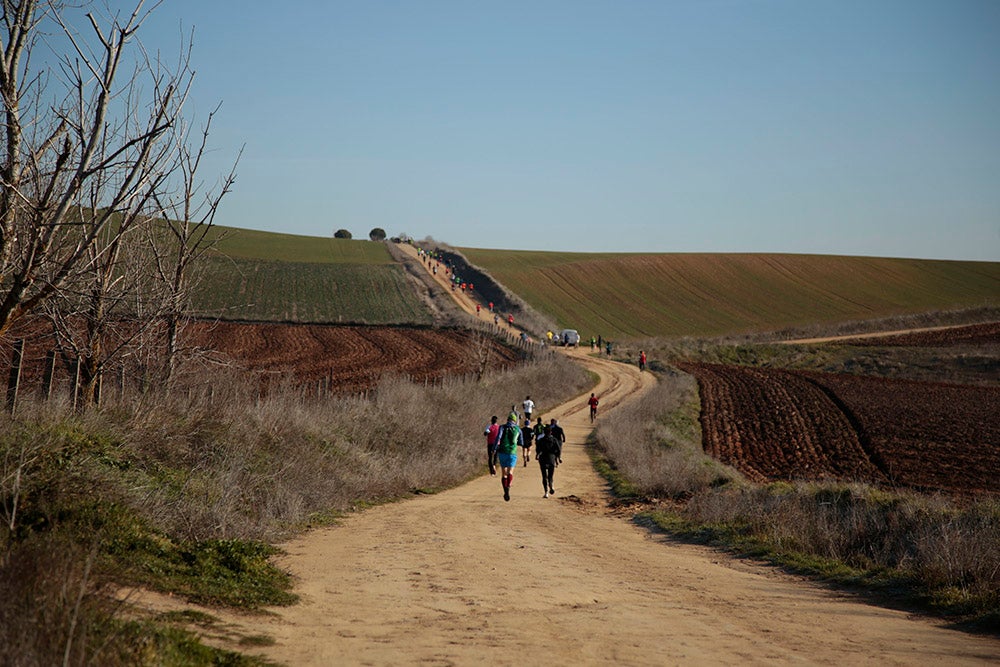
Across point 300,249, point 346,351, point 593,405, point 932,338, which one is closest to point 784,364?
point 932,338

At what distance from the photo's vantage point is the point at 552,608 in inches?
367

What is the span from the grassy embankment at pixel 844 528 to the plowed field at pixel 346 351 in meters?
17.3

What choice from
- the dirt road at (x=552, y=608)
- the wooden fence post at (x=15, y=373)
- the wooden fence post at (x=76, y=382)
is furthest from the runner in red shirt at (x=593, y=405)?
the wooden fence post at (x=15, y=373)

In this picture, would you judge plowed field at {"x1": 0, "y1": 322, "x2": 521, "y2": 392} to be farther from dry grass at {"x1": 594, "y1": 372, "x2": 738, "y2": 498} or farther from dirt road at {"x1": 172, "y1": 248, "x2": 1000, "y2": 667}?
dirt road at {"x1": 172, "y1": 248, "x2": 1000, "y2": 667}

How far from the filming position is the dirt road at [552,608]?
24.9 feet

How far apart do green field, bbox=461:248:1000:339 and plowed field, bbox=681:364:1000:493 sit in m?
33.6

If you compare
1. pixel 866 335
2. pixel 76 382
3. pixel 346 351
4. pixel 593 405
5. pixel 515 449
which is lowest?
pixel 515 449

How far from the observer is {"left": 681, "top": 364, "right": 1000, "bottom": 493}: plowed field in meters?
27.4

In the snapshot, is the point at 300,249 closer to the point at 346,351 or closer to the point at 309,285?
the point at 309,285

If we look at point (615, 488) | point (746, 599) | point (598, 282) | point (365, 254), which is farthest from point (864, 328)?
point (746, 599)

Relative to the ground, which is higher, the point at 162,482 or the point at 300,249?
the point at 300,249

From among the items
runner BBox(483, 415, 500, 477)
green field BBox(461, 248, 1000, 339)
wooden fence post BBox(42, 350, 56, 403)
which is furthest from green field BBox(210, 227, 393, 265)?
wooden fence post BBox(42, 350, 56, 403)

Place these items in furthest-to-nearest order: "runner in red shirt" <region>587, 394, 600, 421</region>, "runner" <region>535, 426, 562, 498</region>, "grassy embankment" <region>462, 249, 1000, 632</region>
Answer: "runner in red shirt" <region>587, 394, 600, 421</region> → "runner" <region>535, 426, 562, 498</region> → "grassy embankment" <region>462, 249, 1000, 632</region>

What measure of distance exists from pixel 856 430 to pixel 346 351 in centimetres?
2919
